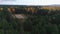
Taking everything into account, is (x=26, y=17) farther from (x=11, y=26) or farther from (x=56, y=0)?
(x=56, y=0)

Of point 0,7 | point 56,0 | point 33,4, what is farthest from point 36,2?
point 0,7

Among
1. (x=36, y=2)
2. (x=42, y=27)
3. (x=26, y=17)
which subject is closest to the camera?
(x=42, y=27)

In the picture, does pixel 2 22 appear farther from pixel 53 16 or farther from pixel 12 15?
pixel 53 16

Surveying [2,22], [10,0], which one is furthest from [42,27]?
[10,0]

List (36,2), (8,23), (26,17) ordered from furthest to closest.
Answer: (36,2) → (26,17) → (8,23)

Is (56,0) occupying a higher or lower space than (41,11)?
higher

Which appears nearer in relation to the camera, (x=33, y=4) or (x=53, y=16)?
(x=53, y=16)
